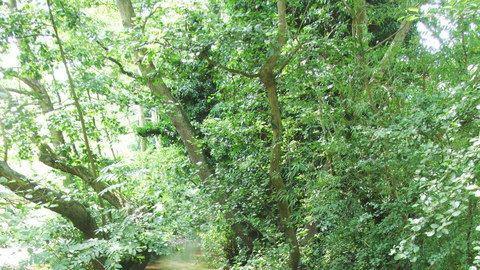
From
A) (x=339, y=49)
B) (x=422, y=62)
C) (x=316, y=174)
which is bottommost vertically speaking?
(x=316, y=174)

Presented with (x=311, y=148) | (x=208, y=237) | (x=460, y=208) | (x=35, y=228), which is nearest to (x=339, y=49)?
(x=311, y=148)

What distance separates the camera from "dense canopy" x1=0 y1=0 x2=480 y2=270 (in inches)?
118

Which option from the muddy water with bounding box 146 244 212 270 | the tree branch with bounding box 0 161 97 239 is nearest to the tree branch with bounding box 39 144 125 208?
the tree branch with bounding box 0 161 97 239

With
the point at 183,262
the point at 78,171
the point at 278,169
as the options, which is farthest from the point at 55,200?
the point at 183,262

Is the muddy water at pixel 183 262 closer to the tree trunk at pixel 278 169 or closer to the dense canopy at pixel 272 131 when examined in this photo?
the dense canopy at pixel 272 131

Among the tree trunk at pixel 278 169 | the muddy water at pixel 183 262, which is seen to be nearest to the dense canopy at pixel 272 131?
the tree trunk at pixel 278 169

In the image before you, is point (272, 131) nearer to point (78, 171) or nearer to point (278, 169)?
point (278, 169)

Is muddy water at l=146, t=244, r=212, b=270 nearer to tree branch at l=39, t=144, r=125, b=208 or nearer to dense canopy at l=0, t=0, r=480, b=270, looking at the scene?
tree branch at l=39, t=144, r=125, b=208

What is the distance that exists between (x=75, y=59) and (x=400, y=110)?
4.17 meters

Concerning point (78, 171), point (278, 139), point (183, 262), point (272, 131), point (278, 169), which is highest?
point (78, 171)

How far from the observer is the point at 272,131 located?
429cm

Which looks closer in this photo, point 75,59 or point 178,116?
point 75,59

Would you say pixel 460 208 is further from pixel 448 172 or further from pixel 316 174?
pixel 316 174

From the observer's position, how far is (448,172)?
2082 mm
